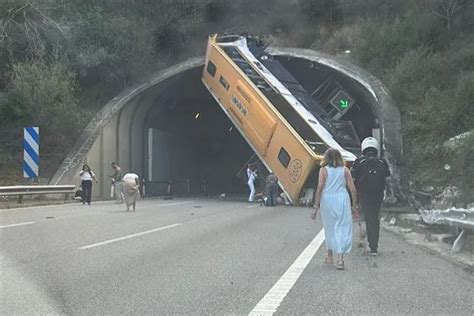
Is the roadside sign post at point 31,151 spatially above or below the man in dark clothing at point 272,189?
above

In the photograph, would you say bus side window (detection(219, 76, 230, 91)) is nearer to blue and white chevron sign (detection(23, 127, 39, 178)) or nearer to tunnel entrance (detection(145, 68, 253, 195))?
tunnel entrance (detection(145, 68, 253, 195))

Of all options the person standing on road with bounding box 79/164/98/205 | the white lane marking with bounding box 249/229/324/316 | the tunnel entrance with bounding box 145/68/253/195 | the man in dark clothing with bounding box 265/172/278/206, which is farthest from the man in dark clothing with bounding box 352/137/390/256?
the tunnel entrance with bounding box 145/68/253/195

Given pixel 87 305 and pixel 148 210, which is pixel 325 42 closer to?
pixel 148 210

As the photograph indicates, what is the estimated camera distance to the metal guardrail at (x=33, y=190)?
62.1ft

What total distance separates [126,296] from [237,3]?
35.0 metres

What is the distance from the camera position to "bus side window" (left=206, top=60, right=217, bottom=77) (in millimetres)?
25931

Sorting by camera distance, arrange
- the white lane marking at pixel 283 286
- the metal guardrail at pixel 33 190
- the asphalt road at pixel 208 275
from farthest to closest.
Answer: the metal guardrail at pixel 33 190
the asphalt road at pixel 208 275
the white lane marking at pixel 283 286

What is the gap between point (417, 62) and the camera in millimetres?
25516

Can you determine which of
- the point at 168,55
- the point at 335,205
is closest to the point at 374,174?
the point at 335,205

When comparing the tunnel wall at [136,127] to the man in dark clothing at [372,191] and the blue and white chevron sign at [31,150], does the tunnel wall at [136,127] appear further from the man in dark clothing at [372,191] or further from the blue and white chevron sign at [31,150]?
the man in dark clothing at [372,191]

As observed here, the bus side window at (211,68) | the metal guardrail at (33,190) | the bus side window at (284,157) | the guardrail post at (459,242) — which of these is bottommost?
the guardrail post at (459,242)

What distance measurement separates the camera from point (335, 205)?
8.80 metres

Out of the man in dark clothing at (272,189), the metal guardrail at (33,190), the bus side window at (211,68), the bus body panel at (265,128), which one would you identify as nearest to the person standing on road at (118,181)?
the metal guardrail at (33,190)

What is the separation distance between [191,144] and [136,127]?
27.9ft
